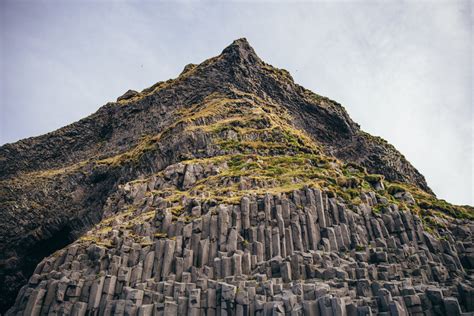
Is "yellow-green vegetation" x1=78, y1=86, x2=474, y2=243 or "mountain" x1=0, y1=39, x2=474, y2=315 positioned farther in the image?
"yellow-green vegetation" x1=78, y1=86, x2=474, y2=243

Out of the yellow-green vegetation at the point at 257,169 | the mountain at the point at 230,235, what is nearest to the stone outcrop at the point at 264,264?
the mountain at the point at 230,235

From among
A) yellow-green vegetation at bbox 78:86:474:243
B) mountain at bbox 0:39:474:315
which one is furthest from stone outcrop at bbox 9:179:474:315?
yellow-green vegetation at bbox 78:86:474:243

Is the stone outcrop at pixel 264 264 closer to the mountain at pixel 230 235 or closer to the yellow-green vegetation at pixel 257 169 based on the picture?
the mountain at pixel 230 235

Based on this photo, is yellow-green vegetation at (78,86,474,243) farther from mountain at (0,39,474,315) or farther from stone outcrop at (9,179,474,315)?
stone outcrop at (9,179,474,315)

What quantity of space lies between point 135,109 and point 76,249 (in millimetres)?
41412

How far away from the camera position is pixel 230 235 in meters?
27.4

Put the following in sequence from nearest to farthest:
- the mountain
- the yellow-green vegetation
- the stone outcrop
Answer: the stone outcrop, the mountain, the yellow-green vegetation

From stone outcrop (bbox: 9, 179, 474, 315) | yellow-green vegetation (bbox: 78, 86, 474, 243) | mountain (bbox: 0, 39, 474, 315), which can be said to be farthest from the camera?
yellow-green vegetation (bbox: 78, 86, 474, 243)

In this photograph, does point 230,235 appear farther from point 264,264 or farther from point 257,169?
point 257,169

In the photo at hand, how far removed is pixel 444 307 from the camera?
68.3ft

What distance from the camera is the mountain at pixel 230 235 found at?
22.5m

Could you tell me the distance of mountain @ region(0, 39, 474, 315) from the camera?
885 inches

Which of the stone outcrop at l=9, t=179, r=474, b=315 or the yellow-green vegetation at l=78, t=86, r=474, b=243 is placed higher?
the yellow-green vegetation at l=78, t=86, r=474, b=243

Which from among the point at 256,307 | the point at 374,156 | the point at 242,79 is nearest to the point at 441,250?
the point at 256,307
